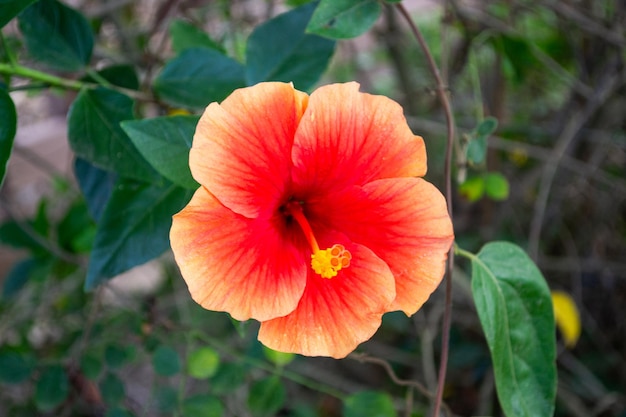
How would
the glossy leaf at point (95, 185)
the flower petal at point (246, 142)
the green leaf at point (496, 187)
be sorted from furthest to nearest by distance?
1. the green leaf at point (496, 187)
2. the glossy leaf at point (95, 185)
3. the flower petal at point (246, 142)

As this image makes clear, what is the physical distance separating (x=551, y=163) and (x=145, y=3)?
1.36 metres

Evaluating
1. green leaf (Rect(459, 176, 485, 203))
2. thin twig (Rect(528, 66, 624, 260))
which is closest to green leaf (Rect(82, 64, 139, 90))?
green leaf (Rect(459, 176, 485, 203))

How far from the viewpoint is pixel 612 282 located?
1702mm

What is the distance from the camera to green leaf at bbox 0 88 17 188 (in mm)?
690

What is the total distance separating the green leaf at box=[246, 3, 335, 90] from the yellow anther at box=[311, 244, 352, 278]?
0.98 feet

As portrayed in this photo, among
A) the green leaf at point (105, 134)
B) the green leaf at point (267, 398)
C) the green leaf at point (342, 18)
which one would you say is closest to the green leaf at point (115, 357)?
the green leaf at point (267, 398)

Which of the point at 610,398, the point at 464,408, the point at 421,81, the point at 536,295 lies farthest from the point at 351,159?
the point at 421,81

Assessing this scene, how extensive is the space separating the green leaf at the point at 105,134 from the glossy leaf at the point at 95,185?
11cm

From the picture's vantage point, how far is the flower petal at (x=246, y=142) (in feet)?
1.99

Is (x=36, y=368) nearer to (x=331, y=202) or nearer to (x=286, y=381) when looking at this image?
(x=286, y=381)

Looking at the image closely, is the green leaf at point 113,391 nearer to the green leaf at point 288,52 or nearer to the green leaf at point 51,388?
the green leaf at point 51,388

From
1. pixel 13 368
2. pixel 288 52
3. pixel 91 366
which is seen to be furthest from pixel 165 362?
pixel 288 52

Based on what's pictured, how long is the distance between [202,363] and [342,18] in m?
0.67

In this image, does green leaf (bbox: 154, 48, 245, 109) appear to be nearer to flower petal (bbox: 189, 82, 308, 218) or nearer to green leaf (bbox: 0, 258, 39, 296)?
flower petal (bbox: 189, 82, 308, 218)
